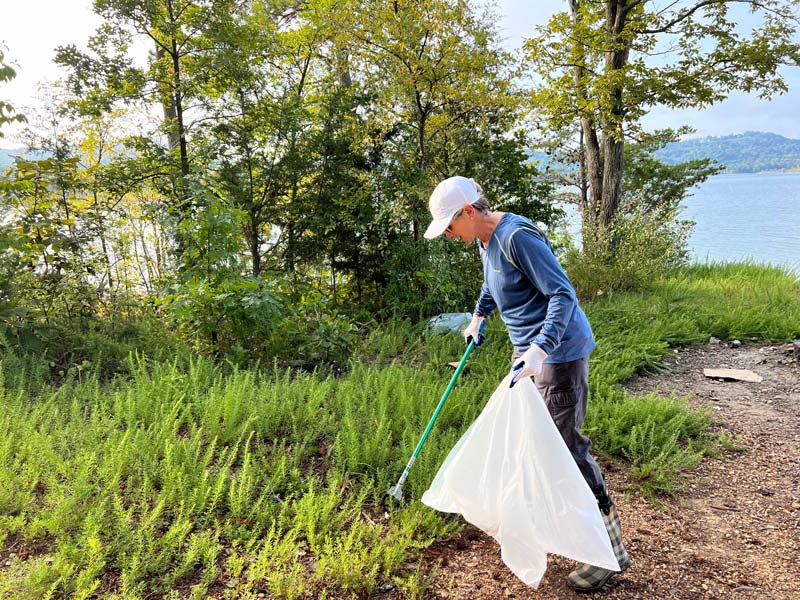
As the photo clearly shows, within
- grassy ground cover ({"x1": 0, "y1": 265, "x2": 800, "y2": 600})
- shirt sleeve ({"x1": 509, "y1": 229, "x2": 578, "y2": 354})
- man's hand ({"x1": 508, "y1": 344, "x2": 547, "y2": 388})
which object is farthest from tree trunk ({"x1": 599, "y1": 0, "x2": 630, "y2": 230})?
man's hand ({"x1": 508, "y1": 344, "x2": 547, "y2": 388})

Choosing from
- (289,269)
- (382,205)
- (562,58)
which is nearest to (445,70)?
(382,205)

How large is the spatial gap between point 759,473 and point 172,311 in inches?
Result: 183

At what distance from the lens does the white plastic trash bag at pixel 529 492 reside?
6.73 ft

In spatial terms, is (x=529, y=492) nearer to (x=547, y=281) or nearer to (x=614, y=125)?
(x=547, y=281)

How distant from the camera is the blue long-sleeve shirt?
196 cm

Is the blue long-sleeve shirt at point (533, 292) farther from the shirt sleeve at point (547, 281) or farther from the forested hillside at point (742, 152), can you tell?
the forested hillside at point (742, 152)

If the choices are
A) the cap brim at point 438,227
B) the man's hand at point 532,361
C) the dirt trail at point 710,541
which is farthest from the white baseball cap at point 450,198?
the dirt trail at point 710,541

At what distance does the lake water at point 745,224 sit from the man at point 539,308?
23.1ft

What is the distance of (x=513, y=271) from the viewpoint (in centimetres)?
211

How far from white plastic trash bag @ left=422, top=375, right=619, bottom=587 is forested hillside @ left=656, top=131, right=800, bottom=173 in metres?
12.9

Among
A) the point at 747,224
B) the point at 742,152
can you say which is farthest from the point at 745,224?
the point at 742,152

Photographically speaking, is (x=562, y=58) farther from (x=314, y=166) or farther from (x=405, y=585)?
(x=405, y=585)

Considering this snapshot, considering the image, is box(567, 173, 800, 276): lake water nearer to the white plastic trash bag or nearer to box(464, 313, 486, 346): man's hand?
box(464, 313, 486, 346): man's hand

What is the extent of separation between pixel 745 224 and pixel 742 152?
528 inches
